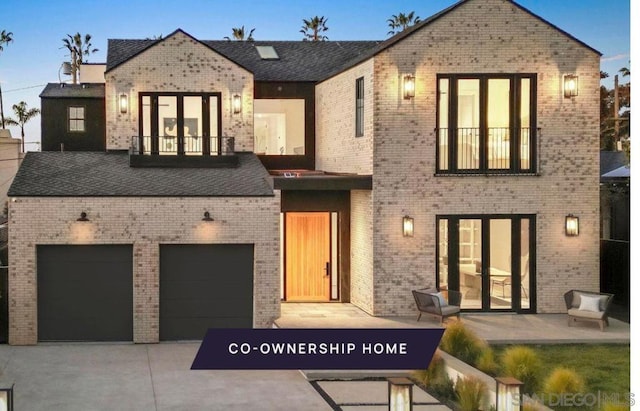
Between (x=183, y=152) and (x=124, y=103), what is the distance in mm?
1858

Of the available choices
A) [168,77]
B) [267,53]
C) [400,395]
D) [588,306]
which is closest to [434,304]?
[588,306]

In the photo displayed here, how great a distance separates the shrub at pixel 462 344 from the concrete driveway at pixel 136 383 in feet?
7.97

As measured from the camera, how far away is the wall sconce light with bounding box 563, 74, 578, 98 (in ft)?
57.9

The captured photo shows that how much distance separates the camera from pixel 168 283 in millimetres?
16500

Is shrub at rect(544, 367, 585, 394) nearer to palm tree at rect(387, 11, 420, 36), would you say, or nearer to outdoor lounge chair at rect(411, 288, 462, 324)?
outdoor lounge chair at rect(411, 288, 462, 324)

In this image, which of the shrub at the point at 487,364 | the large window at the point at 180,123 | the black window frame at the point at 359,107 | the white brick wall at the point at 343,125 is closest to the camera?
the shrub at the point at 487,364

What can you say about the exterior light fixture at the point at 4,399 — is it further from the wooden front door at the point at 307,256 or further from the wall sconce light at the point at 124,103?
the wall sconce light at the point at 124,103

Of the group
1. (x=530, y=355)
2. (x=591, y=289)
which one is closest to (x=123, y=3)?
(x=530, y=355)

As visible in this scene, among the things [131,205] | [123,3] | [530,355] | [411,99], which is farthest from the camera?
[411,99]

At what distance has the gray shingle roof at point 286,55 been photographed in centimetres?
2194

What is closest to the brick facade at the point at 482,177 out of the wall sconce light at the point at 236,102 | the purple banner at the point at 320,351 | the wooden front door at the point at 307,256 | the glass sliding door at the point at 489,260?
the glass sliding door at the point at 489,260

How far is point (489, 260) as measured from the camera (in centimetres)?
1734

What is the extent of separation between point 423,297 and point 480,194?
8.91ft

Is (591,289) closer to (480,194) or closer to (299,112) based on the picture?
(480,194)
